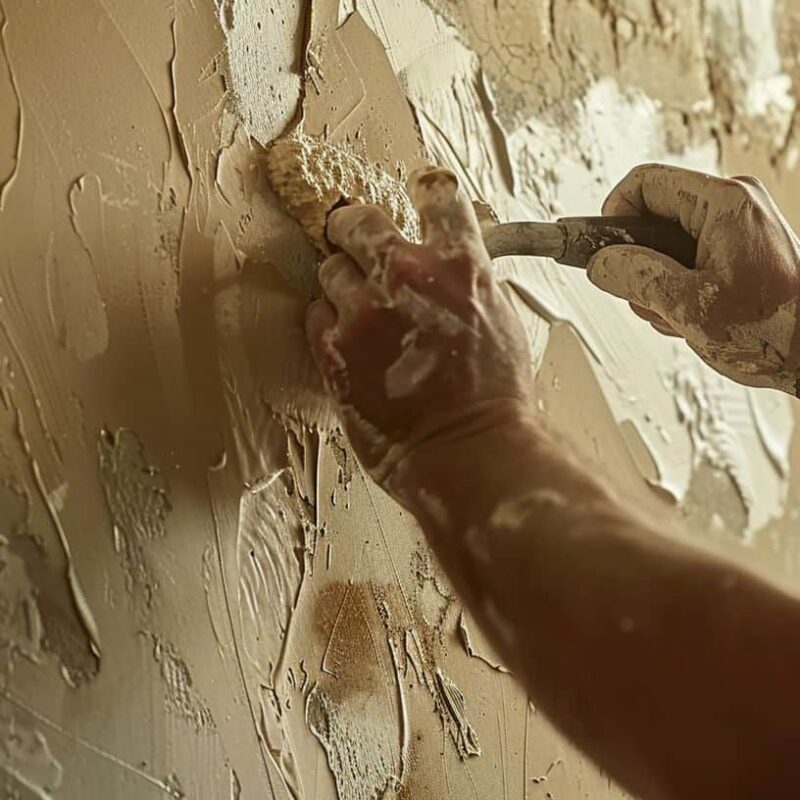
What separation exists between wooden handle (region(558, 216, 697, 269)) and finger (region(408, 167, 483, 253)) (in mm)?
172

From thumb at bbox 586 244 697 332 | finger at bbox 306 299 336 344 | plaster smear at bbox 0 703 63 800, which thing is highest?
finger at bbox 306 299 336 344

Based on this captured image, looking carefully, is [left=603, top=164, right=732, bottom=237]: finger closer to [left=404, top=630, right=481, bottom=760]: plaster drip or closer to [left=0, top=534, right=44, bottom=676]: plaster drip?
[left=404, top=630, right=481, bottom=760]: plaster drip

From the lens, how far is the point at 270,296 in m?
0.87

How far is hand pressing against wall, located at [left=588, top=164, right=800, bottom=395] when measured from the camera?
90 centimetres

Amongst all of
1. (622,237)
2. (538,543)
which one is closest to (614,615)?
(538,543)

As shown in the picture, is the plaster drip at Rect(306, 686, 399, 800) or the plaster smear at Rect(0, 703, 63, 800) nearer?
the plaster smear at Rect(0, 703, 63, 800)

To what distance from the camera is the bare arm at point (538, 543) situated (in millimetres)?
501

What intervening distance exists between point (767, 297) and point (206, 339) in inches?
21.4

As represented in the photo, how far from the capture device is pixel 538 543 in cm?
62

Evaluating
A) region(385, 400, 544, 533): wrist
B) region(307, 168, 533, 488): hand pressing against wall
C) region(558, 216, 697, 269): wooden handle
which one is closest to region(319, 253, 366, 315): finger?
region(307, 168, 533, 488): hand pressing against wall

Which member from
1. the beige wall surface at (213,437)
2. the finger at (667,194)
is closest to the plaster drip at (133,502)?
the beige wall surface at (213,437)

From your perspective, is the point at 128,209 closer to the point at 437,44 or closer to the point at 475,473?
the point at 475,473

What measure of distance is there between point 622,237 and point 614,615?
A: 0.49 meters

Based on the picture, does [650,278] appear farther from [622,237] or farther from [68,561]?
[68,561]
